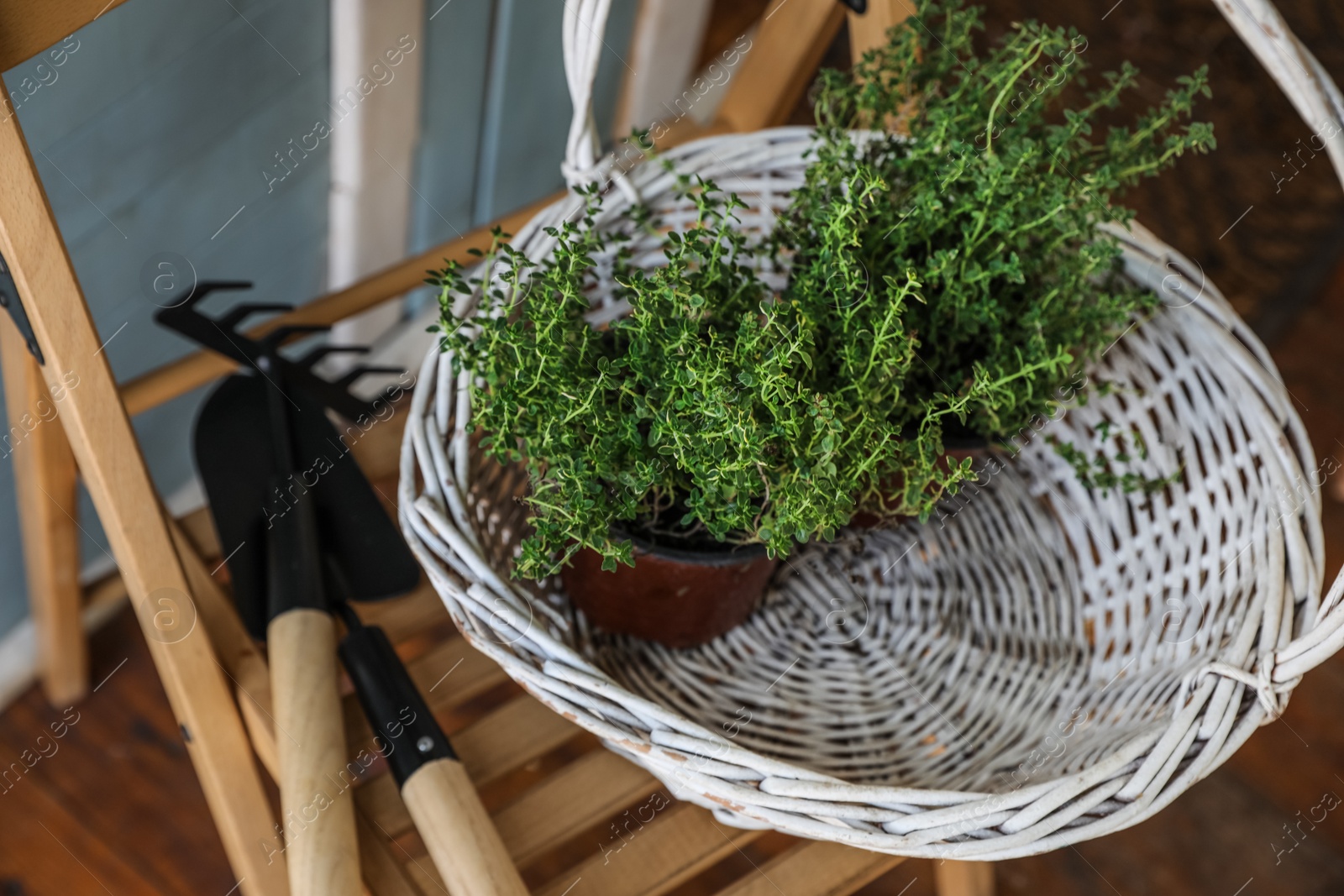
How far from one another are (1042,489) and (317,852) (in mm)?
584

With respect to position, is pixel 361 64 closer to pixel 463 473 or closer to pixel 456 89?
pixel 456 89

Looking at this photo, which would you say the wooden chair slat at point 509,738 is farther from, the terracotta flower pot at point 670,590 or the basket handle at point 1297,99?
the basket handle at point 1297,99

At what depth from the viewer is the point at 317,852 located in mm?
598

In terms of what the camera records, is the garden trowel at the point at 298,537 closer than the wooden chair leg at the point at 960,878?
Yes

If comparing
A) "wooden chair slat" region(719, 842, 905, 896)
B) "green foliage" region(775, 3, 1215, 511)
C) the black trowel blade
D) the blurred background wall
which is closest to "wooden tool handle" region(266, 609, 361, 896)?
the black trowel blade

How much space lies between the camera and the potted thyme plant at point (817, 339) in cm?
55

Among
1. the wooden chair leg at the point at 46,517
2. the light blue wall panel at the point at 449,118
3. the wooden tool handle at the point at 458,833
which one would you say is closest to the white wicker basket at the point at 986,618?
the wooden tool handle at the point at 458,833

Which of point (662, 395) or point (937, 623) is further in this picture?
point (937, 623)

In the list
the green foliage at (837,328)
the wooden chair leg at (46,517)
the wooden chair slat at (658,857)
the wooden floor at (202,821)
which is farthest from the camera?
the wooden floor at (202,821)

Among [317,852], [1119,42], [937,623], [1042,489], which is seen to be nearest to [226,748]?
[317,852]

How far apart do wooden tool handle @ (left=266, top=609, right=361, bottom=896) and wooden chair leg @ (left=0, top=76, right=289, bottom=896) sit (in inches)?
1.6

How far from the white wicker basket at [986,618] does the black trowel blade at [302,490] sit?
Result: 119 mm

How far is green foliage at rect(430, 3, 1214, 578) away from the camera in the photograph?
1.79 ft

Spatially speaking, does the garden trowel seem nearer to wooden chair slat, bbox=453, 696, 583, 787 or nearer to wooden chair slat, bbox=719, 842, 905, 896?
wooden chair slat, bbox=453, 696, 583, 787
